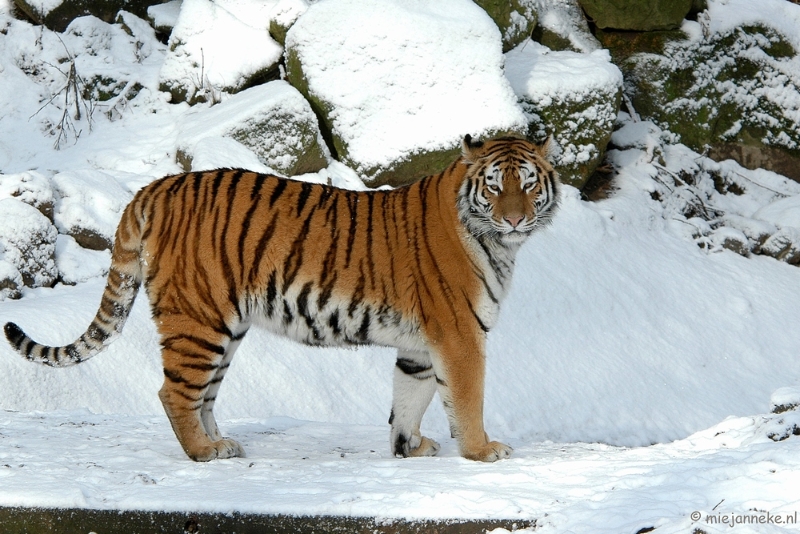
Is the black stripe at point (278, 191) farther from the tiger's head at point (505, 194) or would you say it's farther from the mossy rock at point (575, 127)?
the mossy rock at point (575, 127)

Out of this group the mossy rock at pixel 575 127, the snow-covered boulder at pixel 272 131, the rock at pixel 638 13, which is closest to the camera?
the snow-covered boulder at pixel 272 131

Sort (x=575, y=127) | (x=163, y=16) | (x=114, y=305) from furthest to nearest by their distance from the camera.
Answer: (x=163, y=16) → (x=575, y=127) → (x=114, y=305)

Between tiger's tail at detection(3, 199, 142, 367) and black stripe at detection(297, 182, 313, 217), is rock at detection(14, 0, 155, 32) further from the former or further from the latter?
black stripe at detection(297, 182, 313, 217)

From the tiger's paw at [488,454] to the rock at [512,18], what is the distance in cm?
651

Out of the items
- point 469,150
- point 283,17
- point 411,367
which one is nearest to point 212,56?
point 283,17

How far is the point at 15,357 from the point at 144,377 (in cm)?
77

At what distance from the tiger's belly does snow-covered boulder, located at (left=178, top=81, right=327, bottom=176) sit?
3868 millimetres

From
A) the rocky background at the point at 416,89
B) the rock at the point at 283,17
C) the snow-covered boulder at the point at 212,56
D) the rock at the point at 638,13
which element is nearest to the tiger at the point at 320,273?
the rocky background at the point at 416,89

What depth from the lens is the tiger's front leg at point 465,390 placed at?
14.0 ft

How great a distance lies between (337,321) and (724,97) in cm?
736

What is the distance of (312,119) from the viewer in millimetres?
8523

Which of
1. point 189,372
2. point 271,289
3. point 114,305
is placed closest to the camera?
point 189,372

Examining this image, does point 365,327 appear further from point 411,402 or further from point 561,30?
point 561,30

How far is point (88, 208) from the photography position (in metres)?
7.36
